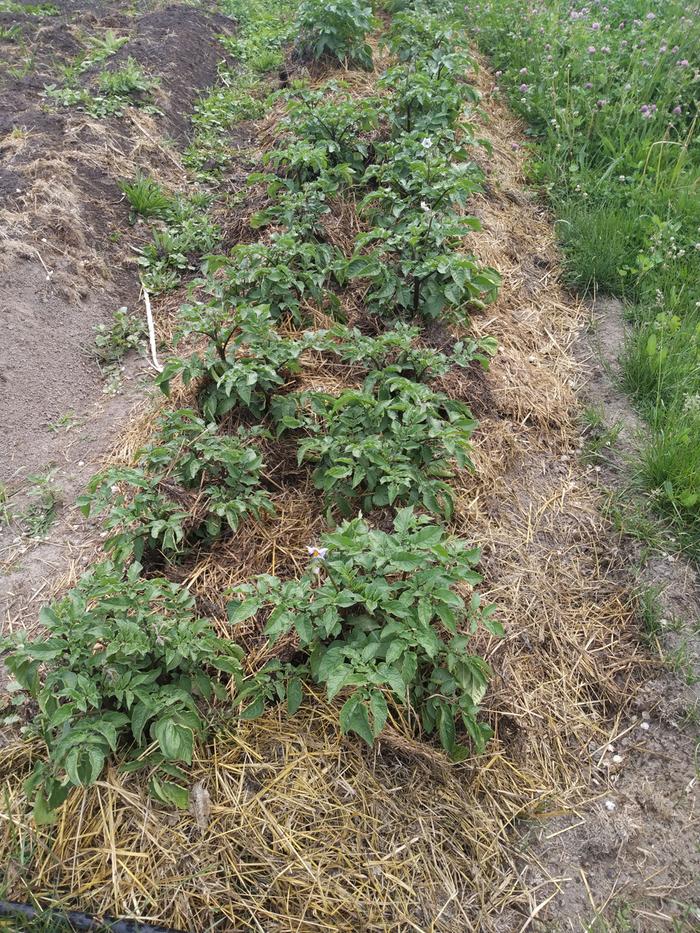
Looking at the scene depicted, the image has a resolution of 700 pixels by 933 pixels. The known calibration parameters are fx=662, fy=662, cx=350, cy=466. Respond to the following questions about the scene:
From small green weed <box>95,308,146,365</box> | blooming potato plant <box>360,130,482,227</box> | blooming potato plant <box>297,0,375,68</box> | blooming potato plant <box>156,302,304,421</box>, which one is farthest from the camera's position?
blooming potato plant <box>297,0,375,68</box>

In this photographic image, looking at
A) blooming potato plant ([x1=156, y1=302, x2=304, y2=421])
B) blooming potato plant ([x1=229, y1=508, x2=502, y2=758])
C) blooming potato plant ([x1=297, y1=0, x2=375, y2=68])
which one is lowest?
blooming potato plant ([x1=229, y1=508, x2=502, y2=758])

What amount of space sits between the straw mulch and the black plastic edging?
3 cm

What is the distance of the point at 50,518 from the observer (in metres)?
2.70

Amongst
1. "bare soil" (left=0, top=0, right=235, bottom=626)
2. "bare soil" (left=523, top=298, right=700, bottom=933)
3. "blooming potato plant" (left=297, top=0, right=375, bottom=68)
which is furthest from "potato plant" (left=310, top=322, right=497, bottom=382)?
"blooming potato plant" (left=297, top=0, right=375, bottom=68)

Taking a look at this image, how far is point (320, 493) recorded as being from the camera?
2553 mm

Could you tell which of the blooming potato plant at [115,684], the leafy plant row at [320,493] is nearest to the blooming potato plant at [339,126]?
the leafy plant row at [320,493]

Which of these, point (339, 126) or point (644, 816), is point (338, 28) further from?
point (644, 816)

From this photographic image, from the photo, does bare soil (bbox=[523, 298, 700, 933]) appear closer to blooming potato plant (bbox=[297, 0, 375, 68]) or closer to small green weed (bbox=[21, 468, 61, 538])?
small green weed (bbox=[21, 468, 61, 538])

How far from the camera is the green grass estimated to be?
284cm

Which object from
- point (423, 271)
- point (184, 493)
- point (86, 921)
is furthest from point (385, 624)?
point (423, 271)

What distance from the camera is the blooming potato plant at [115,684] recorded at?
172cm

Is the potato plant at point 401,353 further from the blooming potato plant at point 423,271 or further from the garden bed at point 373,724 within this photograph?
the blooming potato plant at point 423,271

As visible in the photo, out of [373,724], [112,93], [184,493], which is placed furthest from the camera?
[112,93]

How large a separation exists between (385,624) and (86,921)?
3.43 ft
